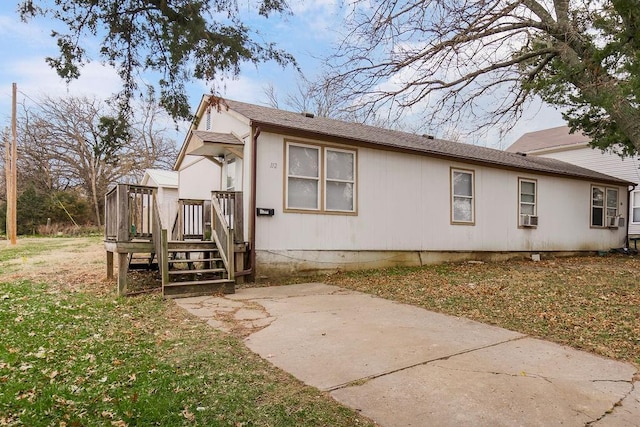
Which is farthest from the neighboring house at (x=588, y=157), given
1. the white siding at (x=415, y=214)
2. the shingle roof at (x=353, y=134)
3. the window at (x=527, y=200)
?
the shingle roof at (x=353, y=134)

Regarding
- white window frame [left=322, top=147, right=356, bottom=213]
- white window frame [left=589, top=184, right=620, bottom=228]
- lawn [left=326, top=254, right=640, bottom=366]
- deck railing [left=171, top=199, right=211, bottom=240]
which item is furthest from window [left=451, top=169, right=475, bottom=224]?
deck railing [left=171, top=199, right=211, bottom=240]

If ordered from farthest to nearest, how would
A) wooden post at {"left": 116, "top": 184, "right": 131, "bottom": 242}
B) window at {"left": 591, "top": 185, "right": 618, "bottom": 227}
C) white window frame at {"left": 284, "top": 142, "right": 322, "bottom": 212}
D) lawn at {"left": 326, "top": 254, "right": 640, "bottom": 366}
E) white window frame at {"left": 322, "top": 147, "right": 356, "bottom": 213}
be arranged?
window at {"left": 591, "top": 185, "right": 618, "bottom": 227}
white window frame at {"left": 322, "top": 147, "right": 356, "bottom": 213}
white window frame at {"left": 284, "top": 142, "right": 322, "bottom": 212}
wooden post at {"left": 116, "top": 184, "right": 131, "bottom": 242}
lawn at {"left": 326, "top": 254, "right": 640, "bottom": 366}

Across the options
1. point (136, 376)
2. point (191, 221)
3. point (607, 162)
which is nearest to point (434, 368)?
point (136, 376)

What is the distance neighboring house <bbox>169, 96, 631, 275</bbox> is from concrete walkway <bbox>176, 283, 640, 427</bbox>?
314 cm

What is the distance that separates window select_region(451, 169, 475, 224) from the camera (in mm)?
11086

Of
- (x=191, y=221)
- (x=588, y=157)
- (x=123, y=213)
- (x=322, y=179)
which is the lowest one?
(x=191, y=221)

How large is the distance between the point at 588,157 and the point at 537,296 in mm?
16267

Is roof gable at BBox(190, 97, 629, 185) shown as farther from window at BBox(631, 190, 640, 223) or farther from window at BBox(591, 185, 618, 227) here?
window at BBox(631, 190, 640, 223)

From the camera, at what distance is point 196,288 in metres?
6.69

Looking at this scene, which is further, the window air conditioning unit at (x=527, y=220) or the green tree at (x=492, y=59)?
the window air conditioning unit at (x=527, y=220)

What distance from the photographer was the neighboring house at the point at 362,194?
840 cm

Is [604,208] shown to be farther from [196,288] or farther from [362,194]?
[196,288]

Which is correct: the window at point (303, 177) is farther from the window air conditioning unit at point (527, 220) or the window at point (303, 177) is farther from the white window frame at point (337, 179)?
the window air conditioning unit at point (527, 220)

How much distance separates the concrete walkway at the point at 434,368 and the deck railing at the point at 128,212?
251 centimetres
